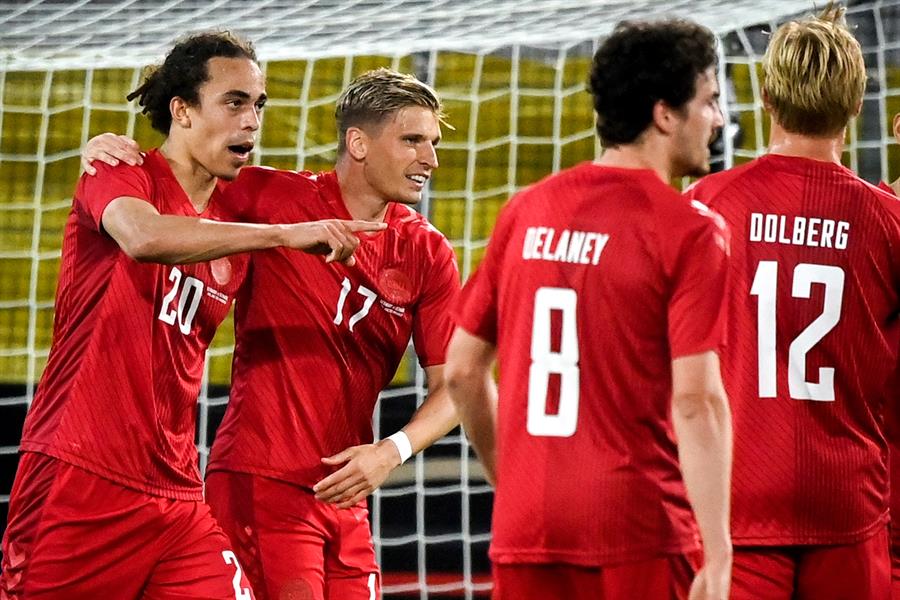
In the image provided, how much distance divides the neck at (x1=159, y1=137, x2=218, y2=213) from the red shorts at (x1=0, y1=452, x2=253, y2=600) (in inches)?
29.8

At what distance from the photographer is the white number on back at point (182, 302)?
351 centimetres

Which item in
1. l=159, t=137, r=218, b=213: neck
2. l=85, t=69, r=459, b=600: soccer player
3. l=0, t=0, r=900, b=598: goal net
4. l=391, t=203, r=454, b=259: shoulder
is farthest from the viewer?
l=0, t=0, r=900, b=598: goal net

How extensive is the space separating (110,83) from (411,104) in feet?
19.8

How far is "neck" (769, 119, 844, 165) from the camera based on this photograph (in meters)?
3.07

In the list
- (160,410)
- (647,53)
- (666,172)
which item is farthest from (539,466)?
(160,410)

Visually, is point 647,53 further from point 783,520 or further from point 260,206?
point 260,206

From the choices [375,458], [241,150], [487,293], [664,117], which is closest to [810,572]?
[487,293]

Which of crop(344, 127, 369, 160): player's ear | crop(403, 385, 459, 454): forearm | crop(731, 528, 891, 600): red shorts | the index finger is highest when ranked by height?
crop(344, 127, 369, 160): player's ear

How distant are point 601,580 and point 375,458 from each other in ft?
4.48

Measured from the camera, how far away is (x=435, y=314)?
3.98 m

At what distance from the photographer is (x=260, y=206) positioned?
391cm

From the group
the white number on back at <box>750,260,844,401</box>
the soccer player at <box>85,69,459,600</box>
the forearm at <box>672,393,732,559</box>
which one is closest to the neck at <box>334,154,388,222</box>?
the soccer player at <box>85,69,459,600</box>

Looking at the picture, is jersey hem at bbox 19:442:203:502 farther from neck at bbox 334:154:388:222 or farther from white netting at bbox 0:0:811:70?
white netting at bbox 0:0:811:70

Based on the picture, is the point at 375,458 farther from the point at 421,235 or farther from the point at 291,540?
the point at 421,235
